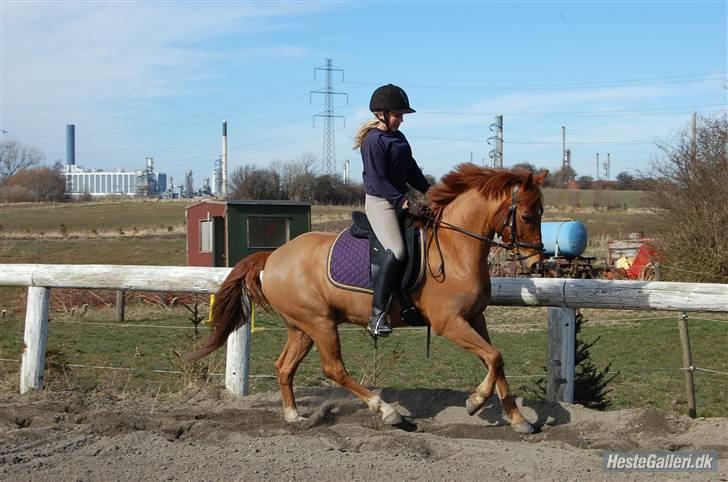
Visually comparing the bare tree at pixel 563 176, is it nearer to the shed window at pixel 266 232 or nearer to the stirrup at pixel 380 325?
the shed window at pixel 266 232

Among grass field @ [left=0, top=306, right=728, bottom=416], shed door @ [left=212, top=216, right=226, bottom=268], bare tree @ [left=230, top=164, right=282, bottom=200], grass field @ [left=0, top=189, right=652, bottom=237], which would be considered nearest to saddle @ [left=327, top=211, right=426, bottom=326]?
grass field @ [left=0, top=306, right=728, bottom=416]

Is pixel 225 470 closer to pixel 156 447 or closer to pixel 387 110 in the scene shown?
pixel 156 447

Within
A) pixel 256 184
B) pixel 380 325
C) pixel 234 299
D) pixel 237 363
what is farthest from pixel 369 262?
pixel 256 184

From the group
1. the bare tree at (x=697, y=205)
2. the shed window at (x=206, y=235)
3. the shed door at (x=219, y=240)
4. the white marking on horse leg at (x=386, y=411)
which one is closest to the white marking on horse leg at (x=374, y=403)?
the white marking on horse leg at (x=386, y=411)

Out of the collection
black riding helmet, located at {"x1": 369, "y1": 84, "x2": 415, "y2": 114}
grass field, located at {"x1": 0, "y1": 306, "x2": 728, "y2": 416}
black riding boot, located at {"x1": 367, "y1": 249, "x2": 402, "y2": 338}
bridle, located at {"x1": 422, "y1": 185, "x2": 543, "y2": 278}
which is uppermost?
black riding helmet, located at {"x1": 369, "y1": 84, "x2": 415, "y2": 114}

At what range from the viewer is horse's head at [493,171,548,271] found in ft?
20.0

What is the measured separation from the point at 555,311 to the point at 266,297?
2.32 m

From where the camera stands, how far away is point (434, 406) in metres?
6.67

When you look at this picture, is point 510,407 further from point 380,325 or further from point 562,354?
point 380,325

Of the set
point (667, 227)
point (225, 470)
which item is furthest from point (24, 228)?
point (225, 470)

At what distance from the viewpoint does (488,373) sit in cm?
586

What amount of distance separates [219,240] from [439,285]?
2451 cm

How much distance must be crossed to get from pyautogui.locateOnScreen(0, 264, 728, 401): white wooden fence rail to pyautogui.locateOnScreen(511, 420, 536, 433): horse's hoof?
70 cm

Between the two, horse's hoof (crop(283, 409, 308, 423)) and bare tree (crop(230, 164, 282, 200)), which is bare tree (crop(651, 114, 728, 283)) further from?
bare tree (crop(230, 164, 282, 200))
